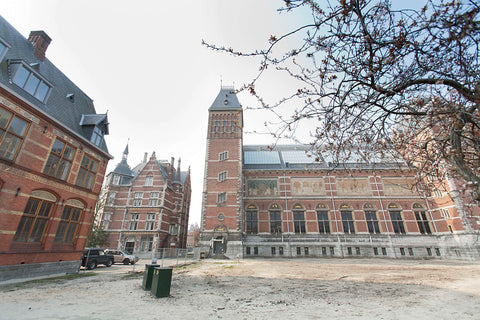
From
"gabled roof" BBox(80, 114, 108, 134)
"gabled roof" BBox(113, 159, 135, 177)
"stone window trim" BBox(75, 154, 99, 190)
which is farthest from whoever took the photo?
"gabled roof" BBox(113, 159, 135, 177)

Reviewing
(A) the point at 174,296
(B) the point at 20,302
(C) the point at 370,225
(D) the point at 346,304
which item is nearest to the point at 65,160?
(B) the point at 20,302

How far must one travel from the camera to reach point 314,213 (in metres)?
29.1

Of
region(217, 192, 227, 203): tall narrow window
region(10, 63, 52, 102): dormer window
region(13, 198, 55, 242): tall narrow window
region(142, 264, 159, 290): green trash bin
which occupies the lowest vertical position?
region(142, 264, 159, 290): green trash bin

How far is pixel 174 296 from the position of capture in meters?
6.55

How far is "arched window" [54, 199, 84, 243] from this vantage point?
1165 centimetres

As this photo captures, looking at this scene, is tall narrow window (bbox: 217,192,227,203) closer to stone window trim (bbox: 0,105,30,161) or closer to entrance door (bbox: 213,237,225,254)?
entrance door (bbox: 213,237,225,254)

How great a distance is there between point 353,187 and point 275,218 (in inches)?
465

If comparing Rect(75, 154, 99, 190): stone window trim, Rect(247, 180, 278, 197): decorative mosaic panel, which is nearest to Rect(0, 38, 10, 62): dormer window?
Rect(75, 154, 99, 190): stone window trim

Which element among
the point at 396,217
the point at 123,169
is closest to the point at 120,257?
→ the point at 123,169

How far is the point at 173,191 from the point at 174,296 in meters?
29.2

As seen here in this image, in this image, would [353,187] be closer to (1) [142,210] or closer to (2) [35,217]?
(1) [142,210]

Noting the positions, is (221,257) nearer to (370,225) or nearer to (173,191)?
(173,191)

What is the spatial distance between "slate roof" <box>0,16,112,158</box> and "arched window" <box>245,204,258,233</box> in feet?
63.9

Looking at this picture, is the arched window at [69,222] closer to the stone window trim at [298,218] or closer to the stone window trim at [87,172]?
the stone window trim at [87,172]
